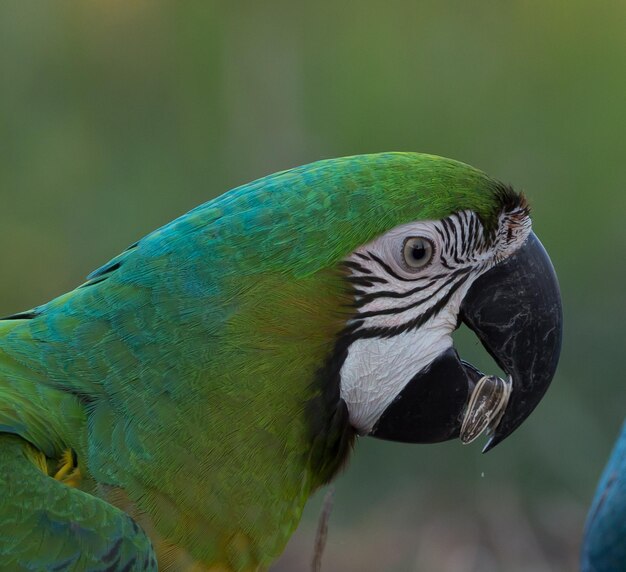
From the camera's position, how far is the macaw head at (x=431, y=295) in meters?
1.40

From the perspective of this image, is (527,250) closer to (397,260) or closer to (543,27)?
(397,260)

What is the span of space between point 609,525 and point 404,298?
47.9 inches

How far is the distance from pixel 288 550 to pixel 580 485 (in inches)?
50.7

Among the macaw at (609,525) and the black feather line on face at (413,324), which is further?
the macaw at (609,525)

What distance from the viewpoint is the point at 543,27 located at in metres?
3.75

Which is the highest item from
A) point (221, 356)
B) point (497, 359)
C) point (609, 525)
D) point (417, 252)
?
point (417, 252)

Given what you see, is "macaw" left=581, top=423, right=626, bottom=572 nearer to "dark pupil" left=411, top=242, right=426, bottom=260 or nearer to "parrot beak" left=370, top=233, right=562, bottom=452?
"parrot beak" left=370, top=233, right=562, bottom=452

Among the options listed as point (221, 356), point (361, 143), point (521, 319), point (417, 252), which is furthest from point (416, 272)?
point (361, 143)

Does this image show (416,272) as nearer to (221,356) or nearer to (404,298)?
(404,298)

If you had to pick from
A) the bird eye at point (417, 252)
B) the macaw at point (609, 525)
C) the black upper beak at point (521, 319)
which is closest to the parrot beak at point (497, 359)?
the black upper beak at point (521, 319)

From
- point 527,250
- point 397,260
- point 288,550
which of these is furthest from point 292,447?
point 288,550

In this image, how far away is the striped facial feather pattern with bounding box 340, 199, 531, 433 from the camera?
1.41m

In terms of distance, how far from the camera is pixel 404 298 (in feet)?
4.72

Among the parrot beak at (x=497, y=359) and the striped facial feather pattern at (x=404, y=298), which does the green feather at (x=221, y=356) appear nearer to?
the striped facial feather pattern at (x=404, y=298)
